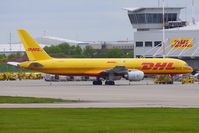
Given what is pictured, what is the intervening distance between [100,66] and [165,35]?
2019 inches

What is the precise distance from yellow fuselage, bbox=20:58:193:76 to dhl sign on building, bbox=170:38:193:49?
134 ft

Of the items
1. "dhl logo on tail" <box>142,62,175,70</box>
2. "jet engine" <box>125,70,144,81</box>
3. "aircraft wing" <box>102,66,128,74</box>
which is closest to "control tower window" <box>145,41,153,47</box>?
"dhl logo on tail" <box>142,62,175,70</box>

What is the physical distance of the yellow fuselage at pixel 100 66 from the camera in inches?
3676

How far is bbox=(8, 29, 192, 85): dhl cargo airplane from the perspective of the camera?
306 ft

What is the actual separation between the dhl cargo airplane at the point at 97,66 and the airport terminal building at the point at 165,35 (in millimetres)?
42145

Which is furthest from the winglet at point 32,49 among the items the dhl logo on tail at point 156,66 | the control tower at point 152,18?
the control tower at point 152,18

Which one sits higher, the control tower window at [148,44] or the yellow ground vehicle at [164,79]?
the control tower window at [148,44]

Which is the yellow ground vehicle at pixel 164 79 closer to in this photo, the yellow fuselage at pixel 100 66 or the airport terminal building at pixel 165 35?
the yellow fuselage at pixel 100 66

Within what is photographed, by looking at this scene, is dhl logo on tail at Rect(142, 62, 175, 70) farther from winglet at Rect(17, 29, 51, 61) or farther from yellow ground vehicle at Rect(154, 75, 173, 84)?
winglet at Rect(17, 29, 51, 61)
